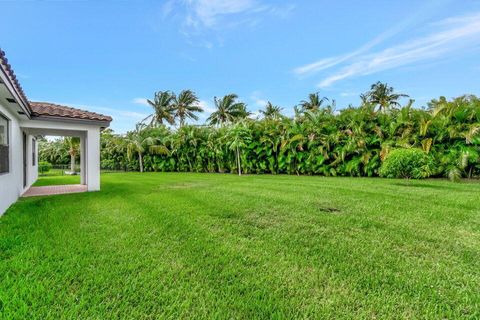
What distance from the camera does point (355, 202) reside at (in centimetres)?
687

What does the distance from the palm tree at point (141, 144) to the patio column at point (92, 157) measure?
469 inches

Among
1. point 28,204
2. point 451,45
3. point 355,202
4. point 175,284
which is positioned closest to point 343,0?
point 451,45

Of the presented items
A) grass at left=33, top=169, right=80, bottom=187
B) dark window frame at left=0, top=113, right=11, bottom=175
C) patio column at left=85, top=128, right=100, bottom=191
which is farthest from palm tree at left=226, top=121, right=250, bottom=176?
dark window frame at left=0, top=113, right=11, bottom=175

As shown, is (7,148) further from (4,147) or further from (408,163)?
(408,163)

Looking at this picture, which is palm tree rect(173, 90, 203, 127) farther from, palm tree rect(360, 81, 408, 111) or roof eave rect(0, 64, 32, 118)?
roof eave rect(0, 64, 32, 118)

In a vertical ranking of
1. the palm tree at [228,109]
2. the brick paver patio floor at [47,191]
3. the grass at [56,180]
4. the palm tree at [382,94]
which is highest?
the palm tree at [382,94]

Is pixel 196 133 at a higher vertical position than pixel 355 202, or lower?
higher

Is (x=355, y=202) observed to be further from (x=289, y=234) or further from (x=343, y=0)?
(x=343, y=0)

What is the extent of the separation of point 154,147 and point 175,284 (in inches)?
821

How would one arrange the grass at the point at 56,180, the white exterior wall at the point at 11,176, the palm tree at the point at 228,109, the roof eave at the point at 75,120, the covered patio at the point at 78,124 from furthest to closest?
1. the palm tree at the point at 228,109
2. the grass at the point at 56,180
3. the covered patio at the point at 78,124
4. the roof eave at the point at 75,120
5. the white exterior wall at the point at 11,176

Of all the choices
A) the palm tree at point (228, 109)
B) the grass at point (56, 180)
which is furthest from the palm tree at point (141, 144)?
the palm tree at point (228, 109)

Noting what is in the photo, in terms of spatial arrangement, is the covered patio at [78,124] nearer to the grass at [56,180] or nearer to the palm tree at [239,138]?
the grass at [56,180]

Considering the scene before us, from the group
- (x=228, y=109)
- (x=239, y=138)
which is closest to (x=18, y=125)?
(x=239, y=138)

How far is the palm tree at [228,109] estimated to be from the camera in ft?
129
